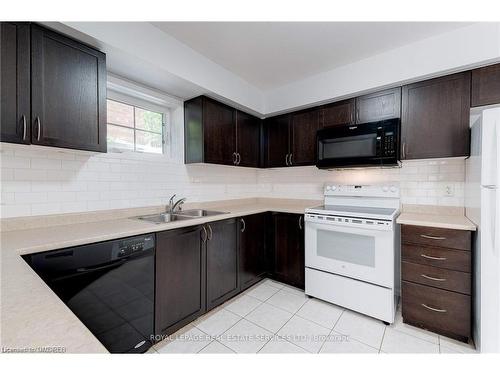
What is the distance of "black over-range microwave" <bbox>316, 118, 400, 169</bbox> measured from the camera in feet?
6.81

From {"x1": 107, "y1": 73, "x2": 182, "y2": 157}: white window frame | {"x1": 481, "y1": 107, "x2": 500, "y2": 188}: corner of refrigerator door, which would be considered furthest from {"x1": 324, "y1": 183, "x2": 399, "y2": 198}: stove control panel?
{"x1": 107, "y1": 73, "x2": 182, "y2": 157}: white window frame

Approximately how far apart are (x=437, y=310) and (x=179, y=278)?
80.8 inches

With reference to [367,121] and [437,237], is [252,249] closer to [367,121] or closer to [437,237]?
[437,237]

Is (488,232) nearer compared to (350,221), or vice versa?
(488,232)

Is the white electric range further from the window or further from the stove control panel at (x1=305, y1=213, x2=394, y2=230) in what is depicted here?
the window

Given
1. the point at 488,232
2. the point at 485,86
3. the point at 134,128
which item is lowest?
the point at 488,232

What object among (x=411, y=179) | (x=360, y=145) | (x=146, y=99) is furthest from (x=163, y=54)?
(x=411, y=179)

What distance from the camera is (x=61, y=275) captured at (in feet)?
3.90

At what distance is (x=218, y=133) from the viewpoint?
250 cm

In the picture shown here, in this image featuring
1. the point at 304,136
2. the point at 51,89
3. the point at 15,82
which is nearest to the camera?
the point at 15,82

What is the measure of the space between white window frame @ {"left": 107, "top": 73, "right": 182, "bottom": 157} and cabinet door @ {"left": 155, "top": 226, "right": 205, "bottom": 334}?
1.02 metres

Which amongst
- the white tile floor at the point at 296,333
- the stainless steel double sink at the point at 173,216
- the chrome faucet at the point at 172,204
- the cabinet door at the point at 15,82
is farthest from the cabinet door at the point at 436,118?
the cabinet door at the point at 15,82
